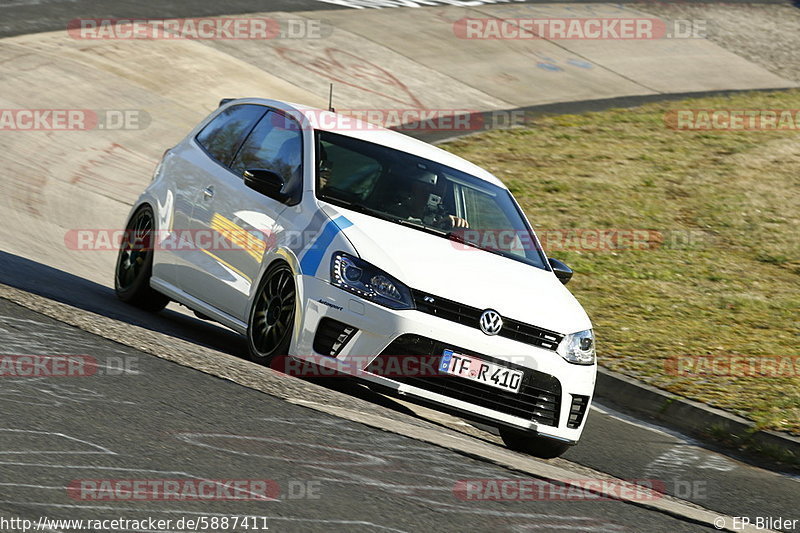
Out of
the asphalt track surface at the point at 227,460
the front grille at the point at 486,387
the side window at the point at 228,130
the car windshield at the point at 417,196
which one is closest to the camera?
the asphalt track surface at the point at 227,460

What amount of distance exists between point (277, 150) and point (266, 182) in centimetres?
71

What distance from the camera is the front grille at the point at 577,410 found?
7.03m

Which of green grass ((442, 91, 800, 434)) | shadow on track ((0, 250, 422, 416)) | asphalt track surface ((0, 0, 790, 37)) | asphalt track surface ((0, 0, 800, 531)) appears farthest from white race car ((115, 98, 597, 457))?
asphalt track surface ((0, 0, 790, 37))

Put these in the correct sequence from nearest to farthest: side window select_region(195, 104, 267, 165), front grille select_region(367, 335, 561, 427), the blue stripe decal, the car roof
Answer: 1. front grille select_region(367, 335, 561, 427)
2. the blue stripe decal
3. the car roof
4. side window select_region(195, 104, 267, 165)

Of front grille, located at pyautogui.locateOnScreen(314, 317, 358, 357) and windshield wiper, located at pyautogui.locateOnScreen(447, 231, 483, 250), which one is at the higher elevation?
windshield wiper, located at pyautogui.locateOnScreen(447, 231, 483, 250)

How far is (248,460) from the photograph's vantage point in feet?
17.2

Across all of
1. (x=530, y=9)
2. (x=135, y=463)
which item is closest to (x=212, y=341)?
(x=135, y=463)

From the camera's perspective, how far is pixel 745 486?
24.8 ft

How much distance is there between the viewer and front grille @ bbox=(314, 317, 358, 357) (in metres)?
6.71

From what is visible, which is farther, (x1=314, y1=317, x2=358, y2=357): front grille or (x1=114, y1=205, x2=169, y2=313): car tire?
(x1=114, y1=205, x2=169, y2=313): car tire

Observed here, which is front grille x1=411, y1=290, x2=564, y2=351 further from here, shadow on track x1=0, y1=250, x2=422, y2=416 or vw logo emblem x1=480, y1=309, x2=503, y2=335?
shadow on track x1=0, y1=250, x2=422, y2=416

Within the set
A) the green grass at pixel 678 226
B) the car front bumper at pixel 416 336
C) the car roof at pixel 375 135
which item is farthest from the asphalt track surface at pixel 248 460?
the green grass at pixel 678 226

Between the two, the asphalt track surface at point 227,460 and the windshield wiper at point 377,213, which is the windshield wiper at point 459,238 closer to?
the windshield wiper at point 377,213

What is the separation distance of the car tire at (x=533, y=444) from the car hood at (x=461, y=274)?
65cm
